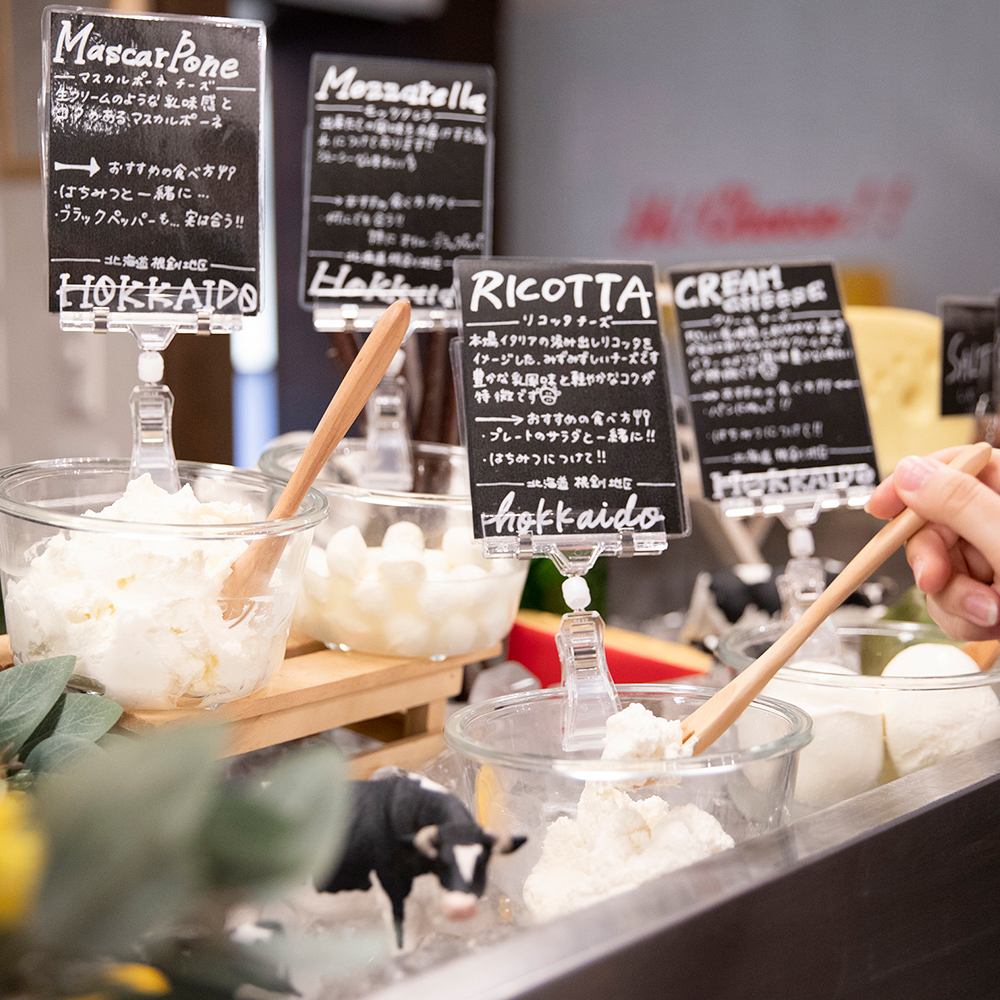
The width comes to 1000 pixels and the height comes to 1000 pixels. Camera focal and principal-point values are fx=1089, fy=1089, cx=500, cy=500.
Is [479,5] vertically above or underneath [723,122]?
above

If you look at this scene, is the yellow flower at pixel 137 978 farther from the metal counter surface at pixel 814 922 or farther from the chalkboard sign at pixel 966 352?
the chalkboard sign at pixel 966 352

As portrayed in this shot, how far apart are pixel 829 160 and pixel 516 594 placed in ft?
13.4

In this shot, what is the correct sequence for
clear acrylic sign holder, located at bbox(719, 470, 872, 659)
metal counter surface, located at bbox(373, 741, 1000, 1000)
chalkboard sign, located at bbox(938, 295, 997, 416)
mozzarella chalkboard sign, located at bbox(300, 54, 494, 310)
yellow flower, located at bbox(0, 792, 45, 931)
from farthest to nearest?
1. chalkboard sign, located at bbox(938, 295, 997, 416)
2. mozzarella chalkboard sign, located at bbox(300, 54, 494, 310)
3. clear acrylic sign holder, located at bbox(719, 470, 872, 659)
4. metal counter surface, located at bbox(373, 741, 1000, 1000)
5. yellow flower, located at bbox(0, 792, 45, 931)

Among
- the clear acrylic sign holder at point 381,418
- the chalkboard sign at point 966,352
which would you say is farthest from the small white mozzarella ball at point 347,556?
the chalkboard sign at point 966,352

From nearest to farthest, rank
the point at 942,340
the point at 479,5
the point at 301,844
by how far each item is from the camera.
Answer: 1. the point at 301,844
2. the point at 942,340
3. the point at 479,5

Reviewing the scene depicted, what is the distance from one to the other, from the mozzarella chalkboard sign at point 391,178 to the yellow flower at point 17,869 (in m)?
0.94

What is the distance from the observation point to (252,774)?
1.05 meters

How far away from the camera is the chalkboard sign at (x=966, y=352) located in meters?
1.72

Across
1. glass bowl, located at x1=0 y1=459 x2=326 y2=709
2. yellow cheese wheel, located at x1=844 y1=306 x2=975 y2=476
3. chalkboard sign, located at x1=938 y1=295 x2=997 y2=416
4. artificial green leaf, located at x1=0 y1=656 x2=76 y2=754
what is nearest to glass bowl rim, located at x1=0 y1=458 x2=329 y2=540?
glass bowl, located at x1=0 y1=459 x2=326 y2=709

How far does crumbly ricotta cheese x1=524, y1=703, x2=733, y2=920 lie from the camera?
0.74 meters

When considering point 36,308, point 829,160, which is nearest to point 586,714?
point 36,308

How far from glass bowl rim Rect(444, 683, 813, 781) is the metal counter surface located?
0.18ft

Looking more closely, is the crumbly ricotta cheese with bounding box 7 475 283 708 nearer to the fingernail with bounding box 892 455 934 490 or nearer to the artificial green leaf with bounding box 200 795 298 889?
the artificial green leaf with bounding box 200 795 298 889

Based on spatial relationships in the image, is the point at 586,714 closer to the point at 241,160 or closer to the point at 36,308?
the point at 241,160
